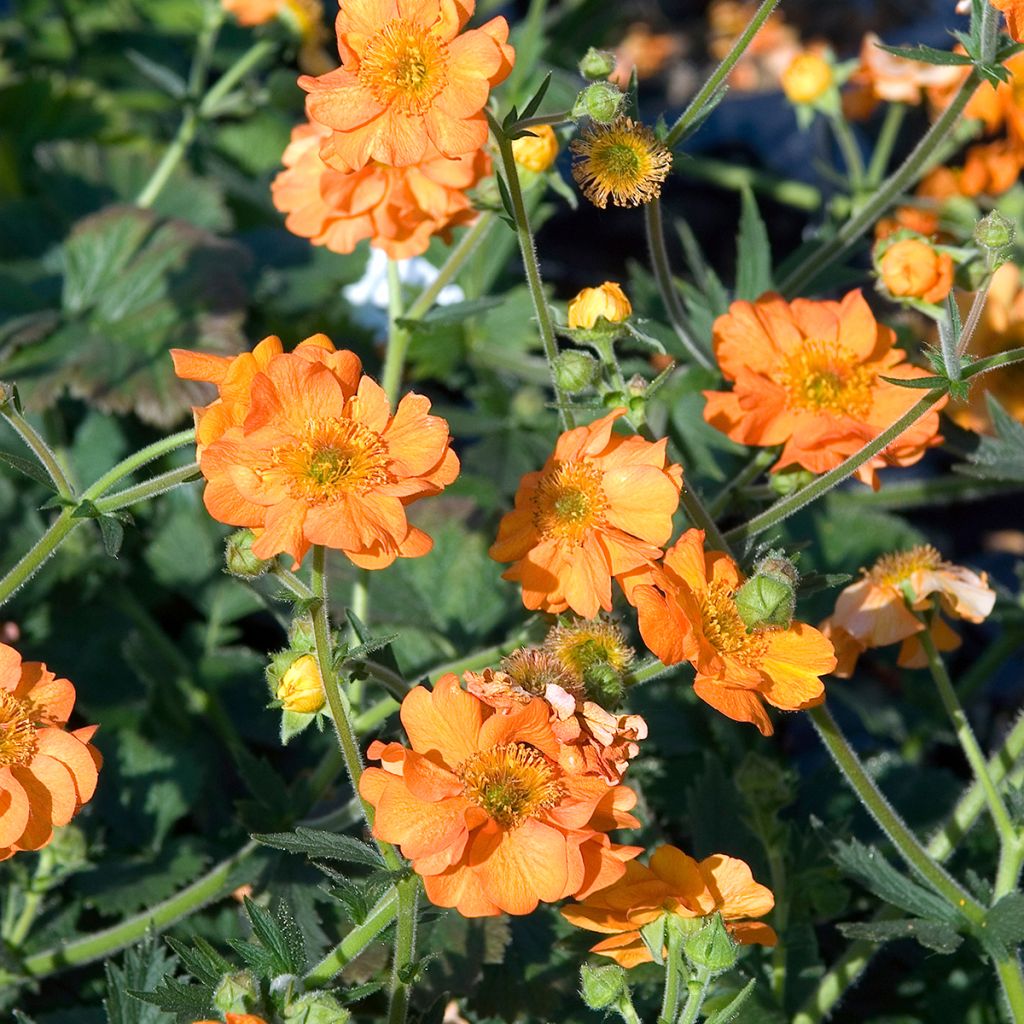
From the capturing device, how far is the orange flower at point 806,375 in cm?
178

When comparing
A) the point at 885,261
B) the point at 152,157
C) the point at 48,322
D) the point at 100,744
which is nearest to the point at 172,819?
the point at 100,744

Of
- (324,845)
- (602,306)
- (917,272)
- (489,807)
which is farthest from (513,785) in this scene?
(917,272)

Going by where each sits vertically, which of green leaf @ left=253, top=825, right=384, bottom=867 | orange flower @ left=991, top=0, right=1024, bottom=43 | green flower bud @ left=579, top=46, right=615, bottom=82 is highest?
orange flower @ left=991, top=0, right=1024, bottom=43

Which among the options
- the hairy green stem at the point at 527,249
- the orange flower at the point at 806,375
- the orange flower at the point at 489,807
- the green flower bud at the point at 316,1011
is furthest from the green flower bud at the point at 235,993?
the orange flower at the point at 806,375

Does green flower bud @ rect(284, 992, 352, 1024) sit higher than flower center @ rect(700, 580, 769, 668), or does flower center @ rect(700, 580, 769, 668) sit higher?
flower center @ rect(700, 580, 769, 668)

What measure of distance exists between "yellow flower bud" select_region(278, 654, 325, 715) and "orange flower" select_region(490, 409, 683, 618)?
0.27m

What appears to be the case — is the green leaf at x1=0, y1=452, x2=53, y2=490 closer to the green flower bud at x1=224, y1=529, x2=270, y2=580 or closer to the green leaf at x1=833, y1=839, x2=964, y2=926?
the green flower bud at x1=224, y1=529, x2=270, y2=580

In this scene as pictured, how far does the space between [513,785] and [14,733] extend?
0.54 meters

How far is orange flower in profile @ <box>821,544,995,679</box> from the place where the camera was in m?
1.70

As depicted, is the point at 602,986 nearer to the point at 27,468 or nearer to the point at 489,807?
the point at 489,807

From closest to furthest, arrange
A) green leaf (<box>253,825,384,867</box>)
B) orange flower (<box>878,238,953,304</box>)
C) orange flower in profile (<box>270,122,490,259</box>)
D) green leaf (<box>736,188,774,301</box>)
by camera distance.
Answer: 1. green leaf (<box>253,825,384,867</box>)
2. orange flower in profile (<box>270,122,490,259</box>)
3. orange flower (<box>878,238,953,304</box>)
4. green leaf (<box>736,188,774,301</box>)

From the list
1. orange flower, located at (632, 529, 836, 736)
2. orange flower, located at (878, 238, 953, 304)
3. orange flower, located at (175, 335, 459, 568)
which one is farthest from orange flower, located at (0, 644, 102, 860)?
orange flower, located at (878, 238, 953, 304)

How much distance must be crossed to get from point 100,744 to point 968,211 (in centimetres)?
216

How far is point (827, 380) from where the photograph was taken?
1824 mm
